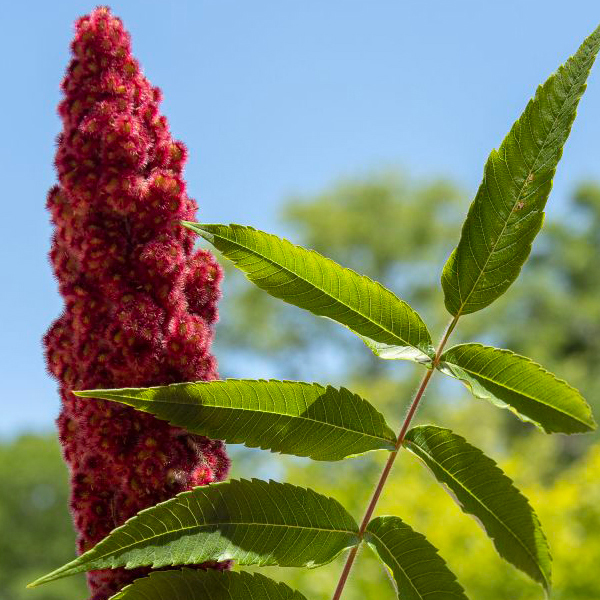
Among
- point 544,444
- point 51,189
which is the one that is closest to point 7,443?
point 544,444

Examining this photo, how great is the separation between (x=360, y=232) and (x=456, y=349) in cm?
3945

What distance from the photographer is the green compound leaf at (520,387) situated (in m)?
1.71

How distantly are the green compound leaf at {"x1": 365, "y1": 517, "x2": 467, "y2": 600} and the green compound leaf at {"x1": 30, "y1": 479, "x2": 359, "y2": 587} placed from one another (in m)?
0.05

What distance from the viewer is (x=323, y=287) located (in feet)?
5.97

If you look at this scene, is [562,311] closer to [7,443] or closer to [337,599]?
[7,443]

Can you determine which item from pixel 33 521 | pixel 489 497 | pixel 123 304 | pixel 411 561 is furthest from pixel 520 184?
pixel 33 521

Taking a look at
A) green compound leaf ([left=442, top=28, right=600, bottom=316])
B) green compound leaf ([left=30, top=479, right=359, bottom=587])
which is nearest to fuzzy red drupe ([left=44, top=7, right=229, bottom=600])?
green compound leaf ([left=30, top=479, right=359, bottom=587])

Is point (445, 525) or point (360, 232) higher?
point (360, 232)

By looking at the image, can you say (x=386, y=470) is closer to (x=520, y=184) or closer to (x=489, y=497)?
(x=489, y=497)

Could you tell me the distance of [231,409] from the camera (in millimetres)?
1745

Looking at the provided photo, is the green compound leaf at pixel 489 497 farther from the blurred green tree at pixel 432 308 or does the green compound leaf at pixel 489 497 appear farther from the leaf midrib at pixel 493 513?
the blurred green tree at pixel 432 308

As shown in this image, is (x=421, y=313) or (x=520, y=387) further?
(x=421, y=313)

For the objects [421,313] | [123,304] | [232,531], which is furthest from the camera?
[421,313]

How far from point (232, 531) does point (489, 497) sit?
1.59 ft
